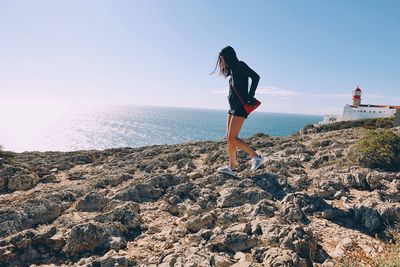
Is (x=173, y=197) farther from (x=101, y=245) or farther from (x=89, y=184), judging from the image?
(x=89, y=184)

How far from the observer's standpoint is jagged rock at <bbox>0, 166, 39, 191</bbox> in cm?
1013

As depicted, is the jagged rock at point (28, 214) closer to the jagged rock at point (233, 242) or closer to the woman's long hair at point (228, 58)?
the jagged rock at point (233, 242)

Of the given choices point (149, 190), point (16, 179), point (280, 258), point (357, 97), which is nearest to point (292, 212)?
point (280, 258)

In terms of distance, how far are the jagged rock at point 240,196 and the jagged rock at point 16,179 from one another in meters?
6.87

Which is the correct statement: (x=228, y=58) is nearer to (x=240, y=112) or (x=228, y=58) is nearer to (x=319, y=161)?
(x=240, y=112)

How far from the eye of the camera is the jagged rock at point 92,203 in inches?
299

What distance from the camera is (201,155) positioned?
47.3ft

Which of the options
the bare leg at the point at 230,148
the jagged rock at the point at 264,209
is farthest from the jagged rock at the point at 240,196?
the bare leg at the point at 230,148

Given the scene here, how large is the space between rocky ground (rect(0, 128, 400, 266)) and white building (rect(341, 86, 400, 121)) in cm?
2995

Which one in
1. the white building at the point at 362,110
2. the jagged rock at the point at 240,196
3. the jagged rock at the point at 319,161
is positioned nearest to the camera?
the jagged rock at the point at 240,196

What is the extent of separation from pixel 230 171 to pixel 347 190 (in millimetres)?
2881

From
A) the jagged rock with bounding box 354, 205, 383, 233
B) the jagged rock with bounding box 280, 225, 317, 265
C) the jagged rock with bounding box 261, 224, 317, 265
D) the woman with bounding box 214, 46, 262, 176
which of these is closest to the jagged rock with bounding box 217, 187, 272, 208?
the woman with bounding box 214, 46, 262, 176

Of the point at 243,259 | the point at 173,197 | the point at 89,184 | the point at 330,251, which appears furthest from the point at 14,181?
the point at 330,251

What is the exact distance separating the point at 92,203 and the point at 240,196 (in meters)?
3.55
